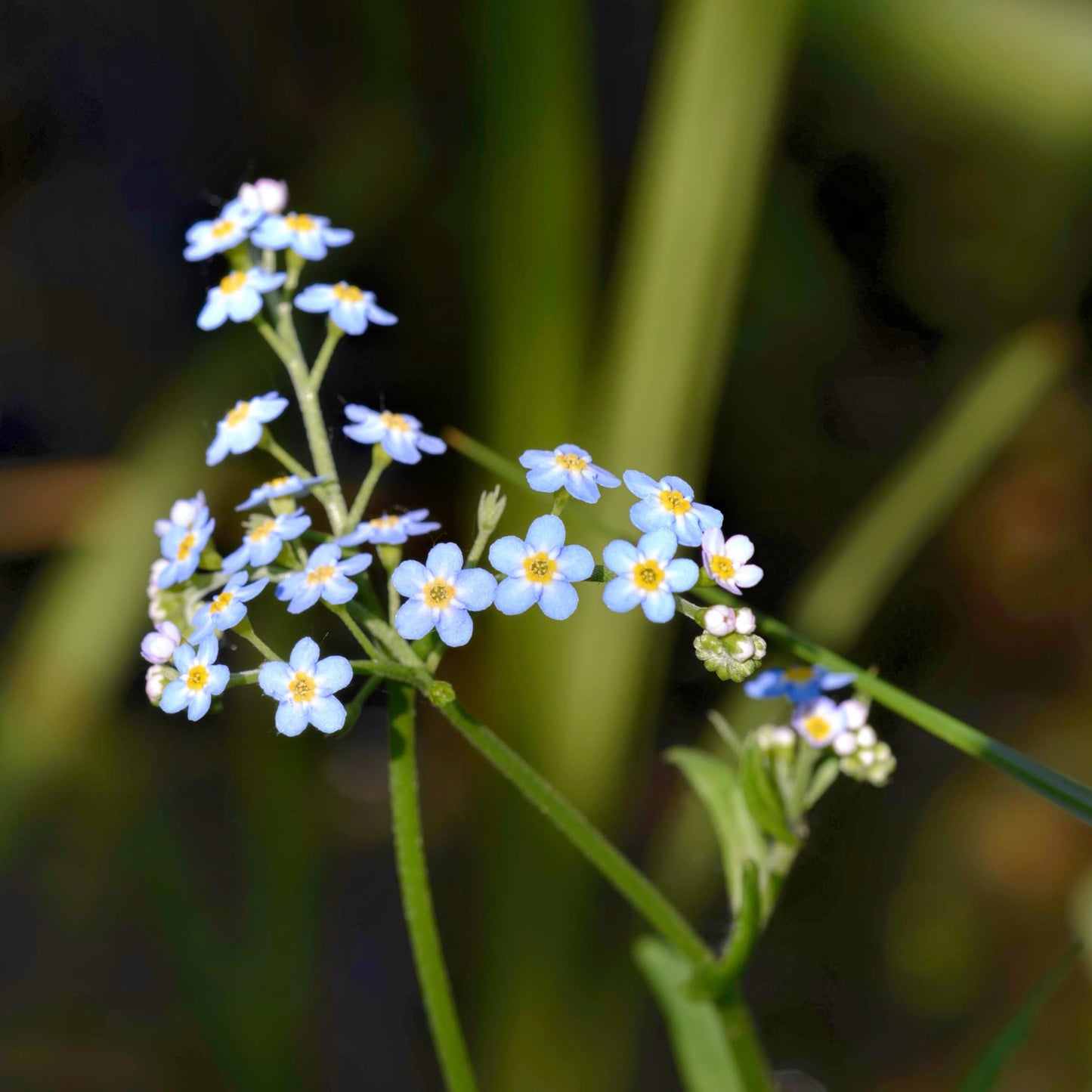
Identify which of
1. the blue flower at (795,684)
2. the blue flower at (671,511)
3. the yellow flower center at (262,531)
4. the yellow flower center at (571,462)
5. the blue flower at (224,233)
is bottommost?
the blue flower at (795,684)

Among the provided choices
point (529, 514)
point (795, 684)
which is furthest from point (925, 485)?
point (795, 684)

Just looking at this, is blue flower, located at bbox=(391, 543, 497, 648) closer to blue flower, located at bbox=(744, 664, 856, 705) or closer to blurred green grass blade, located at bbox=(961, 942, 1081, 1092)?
blue flower, located at bbox=(744, 664, 856, 705)

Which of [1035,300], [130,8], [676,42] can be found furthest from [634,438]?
[130,8]

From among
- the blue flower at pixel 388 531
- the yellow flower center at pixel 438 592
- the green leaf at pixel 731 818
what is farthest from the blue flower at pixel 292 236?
the green leaf at pixel 731 818

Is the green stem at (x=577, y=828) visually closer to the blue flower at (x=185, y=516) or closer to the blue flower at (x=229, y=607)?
the blue flower at (x=229, y=607)

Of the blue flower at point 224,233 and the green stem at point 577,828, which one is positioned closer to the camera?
the green stem at point 577,828

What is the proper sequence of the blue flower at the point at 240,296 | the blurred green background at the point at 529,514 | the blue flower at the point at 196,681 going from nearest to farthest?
the blue flower at the point at 196,681 → the blue flower at the point at 240,296 → the blurred green background at the point at 529,514

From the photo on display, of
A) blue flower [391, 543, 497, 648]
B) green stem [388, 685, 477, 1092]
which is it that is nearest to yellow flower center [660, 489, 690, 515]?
blue flower [391, 543, 497, 648]
